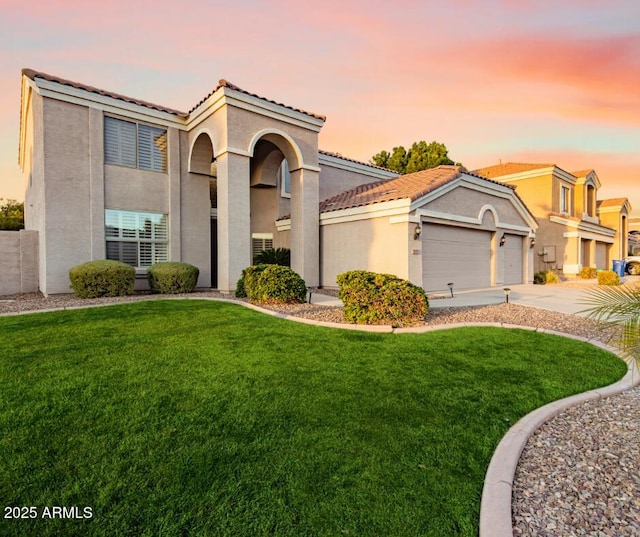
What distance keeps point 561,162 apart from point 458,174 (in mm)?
16475

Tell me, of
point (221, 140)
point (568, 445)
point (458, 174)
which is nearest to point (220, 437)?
point (568, 445)

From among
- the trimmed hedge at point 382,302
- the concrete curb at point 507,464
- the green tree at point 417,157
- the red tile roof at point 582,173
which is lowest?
the concrete curb at point 507,464

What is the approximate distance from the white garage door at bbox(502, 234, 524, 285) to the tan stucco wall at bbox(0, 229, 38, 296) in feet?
62.7

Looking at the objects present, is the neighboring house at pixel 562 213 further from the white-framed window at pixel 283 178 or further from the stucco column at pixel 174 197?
the stucco column at pixel 174 197

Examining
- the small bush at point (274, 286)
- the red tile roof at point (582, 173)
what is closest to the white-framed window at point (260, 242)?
the small bush at point (274, 286)

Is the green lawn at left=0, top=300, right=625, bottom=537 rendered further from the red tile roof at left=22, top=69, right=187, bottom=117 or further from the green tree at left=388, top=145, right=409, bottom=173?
the green tree at left=388, top=145, right=409, bottom=173

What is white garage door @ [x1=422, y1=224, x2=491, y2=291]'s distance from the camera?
524 inches

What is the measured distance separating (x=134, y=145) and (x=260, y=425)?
12546 millimetres

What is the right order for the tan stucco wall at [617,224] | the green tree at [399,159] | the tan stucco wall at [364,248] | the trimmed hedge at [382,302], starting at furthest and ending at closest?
the green tree at [399,159], the tan stucco wall at [617,224], the tan stucco wall at [364,248], the trimmed hedge at [382,302]

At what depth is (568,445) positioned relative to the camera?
3.34 m

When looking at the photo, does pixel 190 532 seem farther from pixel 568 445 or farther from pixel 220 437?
pixel 568 445

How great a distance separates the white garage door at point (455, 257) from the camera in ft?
43.7

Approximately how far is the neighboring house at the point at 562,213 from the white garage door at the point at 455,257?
9.16m

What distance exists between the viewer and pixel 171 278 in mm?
11562
